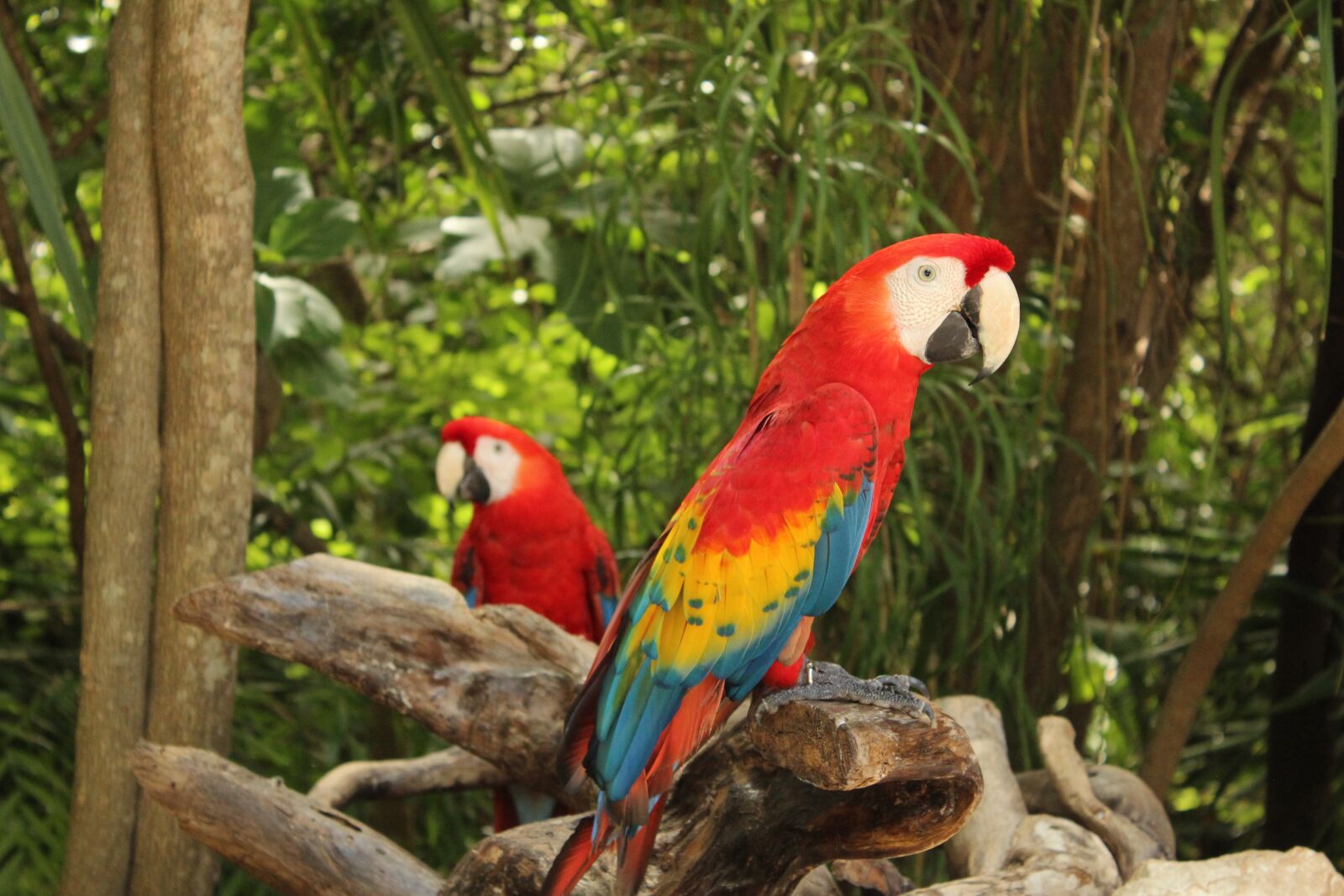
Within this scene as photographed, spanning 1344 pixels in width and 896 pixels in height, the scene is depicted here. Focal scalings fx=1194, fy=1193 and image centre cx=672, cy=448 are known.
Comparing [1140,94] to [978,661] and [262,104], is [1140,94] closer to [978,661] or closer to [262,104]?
[978,661]

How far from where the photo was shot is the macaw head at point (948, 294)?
960 millimetres

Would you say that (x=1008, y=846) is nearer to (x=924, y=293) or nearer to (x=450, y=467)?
(x=924, y=293)

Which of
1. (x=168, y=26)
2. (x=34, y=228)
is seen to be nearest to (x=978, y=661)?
(x=168, y=26)

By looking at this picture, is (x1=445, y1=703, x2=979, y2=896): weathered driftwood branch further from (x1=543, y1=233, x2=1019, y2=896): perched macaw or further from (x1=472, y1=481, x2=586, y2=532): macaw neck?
(x1=472, y1=481, x2=586, y2=532): macaw neck

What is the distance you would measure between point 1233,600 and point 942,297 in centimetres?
66

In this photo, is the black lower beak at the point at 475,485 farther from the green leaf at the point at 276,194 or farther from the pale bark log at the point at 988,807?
the pale bark log at the point at 988,807

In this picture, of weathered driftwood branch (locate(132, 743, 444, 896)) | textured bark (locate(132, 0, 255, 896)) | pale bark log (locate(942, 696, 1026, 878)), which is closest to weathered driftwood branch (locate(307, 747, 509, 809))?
textured bark (locate(132, 0, 255, 896))

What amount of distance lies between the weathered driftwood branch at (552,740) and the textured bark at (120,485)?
145mm

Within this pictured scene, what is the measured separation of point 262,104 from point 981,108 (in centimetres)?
104

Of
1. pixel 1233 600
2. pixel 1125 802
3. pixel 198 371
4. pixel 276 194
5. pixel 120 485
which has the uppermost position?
pixel 276 194

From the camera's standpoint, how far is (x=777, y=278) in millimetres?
1362

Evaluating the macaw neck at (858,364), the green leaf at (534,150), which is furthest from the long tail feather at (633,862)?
the green leaf at (534,150)

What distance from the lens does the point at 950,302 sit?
3.19ft

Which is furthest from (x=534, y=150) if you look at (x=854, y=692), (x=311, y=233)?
(x=854, y=692)
